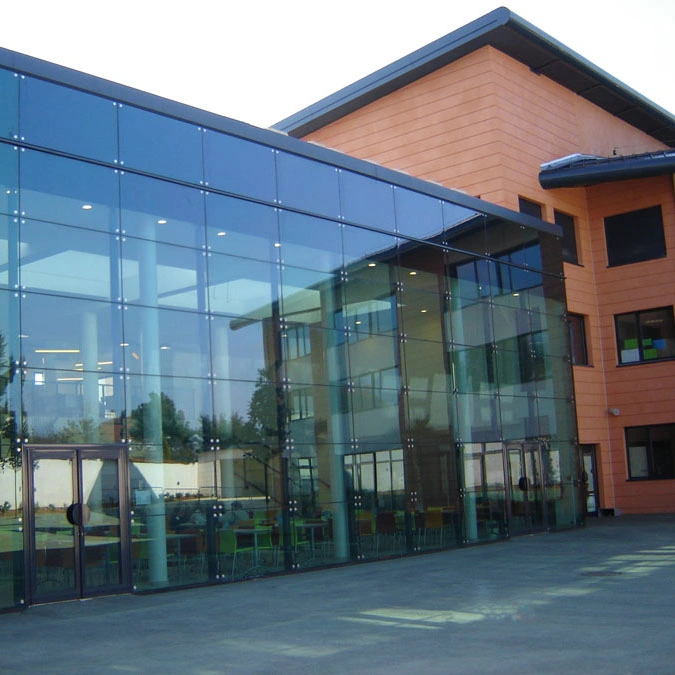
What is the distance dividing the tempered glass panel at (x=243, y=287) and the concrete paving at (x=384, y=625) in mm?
4331

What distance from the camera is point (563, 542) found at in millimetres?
19219

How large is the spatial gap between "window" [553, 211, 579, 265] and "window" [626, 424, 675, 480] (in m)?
5.36

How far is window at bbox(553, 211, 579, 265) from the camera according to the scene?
89.8 feet

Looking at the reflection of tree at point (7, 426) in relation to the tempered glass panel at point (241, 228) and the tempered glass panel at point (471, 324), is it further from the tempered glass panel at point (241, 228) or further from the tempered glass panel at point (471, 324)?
the tempered glass panel at point (471, 324)

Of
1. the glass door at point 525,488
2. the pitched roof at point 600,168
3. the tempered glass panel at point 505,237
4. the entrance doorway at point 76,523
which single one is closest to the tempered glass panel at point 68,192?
the entrance doorway at point 76,523

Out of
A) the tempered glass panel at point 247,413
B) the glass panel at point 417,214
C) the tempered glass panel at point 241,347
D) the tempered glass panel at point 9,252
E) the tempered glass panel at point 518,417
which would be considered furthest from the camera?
the tempered glass panel at point 518,417

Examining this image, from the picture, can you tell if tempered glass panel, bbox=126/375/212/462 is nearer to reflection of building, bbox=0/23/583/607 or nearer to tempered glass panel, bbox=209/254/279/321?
reflection of building, bbox=0/23/583/607

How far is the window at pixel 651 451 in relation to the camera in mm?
26859

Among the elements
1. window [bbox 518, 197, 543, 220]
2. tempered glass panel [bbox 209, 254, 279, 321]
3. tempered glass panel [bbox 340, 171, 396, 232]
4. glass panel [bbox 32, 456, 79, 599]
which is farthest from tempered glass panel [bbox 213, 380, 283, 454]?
window [bbox 518, 197, 543, 220]

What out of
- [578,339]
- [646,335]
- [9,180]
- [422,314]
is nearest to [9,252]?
[9,180]

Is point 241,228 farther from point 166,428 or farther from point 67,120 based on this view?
point 166,428

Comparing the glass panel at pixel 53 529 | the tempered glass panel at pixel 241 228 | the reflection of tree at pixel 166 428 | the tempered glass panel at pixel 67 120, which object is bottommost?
the glass panel at pixel 53 529

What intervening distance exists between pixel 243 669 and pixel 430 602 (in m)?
4.05

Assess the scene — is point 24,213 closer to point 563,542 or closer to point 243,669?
point 243,669
